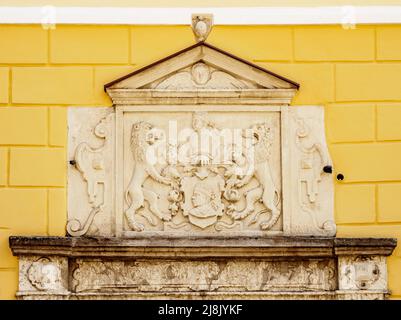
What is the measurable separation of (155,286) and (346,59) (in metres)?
2.24

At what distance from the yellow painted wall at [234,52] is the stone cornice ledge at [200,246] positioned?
138mm

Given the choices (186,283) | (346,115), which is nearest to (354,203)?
(346,115)

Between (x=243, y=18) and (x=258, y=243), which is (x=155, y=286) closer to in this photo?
(x=258, y=243)

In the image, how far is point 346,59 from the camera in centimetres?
998

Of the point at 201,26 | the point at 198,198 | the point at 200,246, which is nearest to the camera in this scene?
the point at 200,246

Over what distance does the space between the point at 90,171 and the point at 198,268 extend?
1.09 metres

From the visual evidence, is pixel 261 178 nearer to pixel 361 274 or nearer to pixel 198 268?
pixel 198 268

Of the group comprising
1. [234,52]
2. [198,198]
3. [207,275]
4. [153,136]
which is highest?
[234,52]

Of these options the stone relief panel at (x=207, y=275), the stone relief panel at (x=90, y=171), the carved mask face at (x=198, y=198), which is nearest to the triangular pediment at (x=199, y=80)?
the stone relief panel at (x=90, y=171)

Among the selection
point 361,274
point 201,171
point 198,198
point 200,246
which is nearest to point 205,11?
point 201,171

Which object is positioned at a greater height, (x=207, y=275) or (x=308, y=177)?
(x=308, y=177)

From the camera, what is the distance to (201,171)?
389 inches
